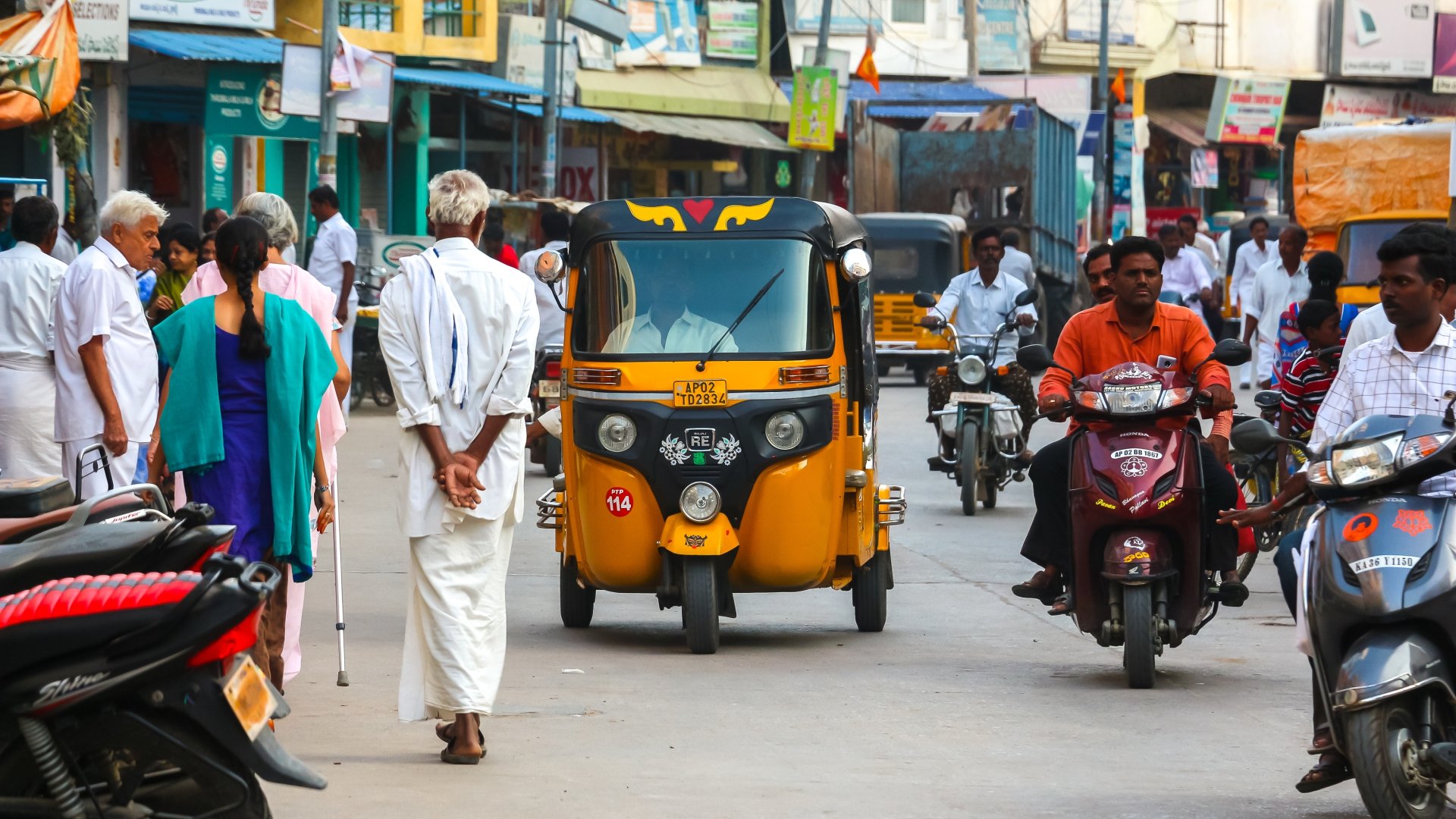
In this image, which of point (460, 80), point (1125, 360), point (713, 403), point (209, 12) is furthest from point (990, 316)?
point (460, 80)

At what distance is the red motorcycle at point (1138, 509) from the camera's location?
7641 millimetres

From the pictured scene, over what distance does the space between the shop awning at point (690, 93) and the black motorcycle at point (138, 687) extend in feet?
105

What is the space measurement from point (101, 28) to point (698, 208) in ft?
45.9

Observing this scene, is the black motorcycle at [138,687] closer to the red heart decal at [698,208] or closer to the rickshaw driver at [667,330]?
the rickshaw driver at [667,330]

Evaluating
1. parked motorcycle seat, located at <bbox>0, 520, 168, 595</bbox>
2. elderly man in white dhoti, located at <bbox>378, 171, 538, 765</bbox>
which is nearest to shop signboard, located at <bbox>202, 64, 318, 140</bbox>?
elderly man in white dhoti, located at <bbox>378, 171, 538, 765</bbox>

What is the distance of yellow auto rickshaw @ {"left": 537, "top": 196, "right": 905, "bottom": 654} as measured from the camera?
8.78 m

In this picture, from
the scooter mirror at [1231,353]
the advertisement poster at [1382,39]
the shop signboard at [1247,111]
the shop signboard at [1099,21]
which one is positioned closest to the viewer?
the scooter mirror at [1231,353]

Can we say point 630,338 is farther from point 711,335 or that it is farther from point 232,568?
point 232,568

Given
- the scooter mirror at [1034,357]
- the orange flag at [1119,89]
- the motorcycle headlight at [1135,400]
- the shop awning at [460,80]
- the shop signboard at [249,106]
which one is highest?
the orange flag at [1119,89]

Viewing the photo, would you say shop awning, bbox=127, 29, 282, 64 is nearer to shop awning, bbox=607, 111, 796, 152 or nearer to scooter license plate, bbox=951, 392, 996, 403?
scooter license plate, bbox=951, 392, 996, 403

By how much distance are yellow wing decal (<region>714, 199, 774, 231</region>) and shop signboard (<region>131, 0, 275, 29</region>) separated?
1618 cm

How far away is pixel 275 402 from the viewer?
264 inches

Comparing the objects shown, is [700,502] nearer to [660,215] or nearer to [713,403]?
[713,403]

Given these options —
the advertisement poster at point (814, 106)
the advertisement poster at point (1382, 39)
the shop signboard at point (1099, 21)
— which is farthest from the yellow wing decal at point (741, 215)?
the advertisement poster at point (1382, 39)
